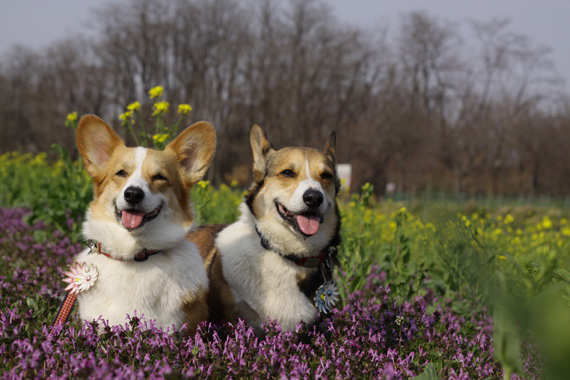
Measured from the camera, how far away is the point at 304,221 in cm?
316

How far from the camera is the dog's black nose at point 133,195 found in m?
2.59

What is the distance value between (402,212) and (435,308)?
0.98 metres

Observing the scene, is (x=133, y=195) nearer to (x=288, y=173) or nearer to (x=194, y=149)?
(x=194, y=149)

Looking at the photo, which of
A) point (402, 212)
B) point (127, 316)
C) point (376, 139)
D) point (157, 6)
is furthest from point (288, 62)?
point (127, 316)

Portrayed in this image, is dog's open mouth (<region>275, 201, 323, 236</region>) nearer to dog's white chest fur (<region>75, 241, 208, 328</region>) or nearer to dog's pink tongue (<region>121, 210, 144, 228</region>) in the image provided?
dog's white chest fur (<region>75, 241, 208, 328</region>)

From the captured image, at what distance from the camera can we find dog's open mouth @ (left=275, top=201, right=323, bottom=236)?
315 centimetres

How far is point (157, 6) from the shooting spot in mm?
37625

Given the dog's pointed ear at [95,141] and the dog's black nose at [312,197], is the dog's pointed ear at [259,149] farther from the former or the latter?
the dog's pointed ear at [95,141]

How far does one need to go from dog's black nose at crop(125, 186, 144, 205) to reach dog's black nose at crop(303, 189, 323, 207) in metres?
1.02

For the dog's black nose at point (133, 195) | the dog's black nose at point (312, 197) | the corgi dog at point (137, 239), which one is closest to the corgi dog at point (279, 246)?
the dog's black nose at point (312, 197)

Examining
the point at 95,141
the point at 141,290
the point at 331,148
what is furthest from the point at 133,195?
the point at 331,148

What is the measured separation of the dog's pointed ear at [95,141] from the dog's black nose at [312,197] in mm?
1230

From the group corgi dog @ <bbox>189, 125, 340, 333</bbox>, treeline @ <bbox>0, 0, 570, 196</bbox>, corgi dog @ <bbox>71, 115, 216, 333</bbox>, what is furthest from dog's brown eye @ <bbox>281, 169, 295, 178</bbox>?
treeline @ <bbox>0, 0, 570, 196</bbox>

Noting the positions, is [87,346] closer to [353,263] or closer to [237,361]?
[237,361]
